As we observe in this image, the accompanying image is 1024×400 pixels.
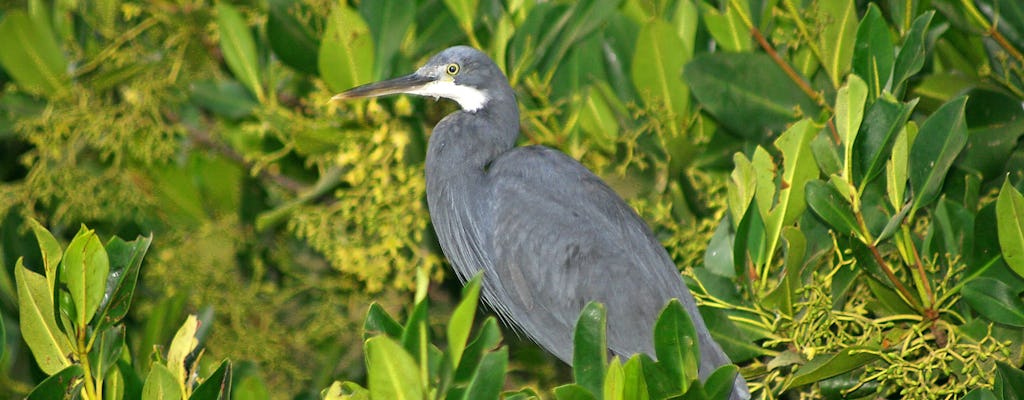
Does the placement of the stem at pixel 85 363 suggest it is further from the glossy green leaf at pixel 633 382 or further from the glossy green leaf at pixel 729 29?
the glossy green leaf at pixel 729 29

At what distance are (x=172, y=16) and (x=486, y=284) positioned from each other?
1.55 m

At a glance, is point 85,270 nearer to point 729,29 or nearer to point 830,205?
point 830,205

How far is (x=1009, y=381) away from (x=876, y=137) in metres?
0.61

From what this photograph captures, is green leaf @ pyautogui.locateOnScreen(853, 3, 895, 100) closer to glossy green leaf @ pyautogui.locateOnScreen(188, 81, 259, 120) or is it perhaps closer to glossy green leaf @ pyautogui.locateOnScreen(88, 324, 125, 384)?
glossy green leaf @ pyautogui.locateOnScreen(88, 324, 125, 384)

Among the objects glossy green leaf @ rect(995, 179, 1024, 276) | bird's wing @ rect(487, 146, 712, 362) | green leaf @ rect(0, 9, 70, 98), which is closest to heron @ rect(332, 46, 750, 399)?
bird's wing @ rect(487, 146, 712, 362)

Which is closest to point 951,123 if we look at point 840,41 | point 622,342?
point 840,41

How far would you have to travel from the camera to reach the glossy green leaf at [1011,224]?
101 inches

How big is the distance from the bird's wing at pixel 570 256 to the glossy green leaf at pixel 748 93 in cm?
40

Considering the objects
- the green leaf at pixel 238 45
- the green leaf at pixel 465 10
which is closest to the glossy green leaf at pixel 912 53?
the green leaf at pixel 465 10

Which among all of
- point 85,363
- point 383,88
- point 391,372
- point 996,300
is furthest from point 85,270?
point 996,300

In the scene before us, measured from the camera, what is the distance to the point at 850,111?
268 cm

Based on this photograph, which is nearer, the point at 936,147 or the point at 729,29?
the point at 936,147

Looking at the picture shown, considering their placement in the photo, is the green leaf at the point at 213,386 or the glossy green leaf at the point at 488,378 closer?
the glossy green leaf at the point at 488,378

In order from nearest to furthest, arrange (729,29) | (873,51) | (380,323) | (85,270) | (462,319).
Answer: (462,319), (380,323), (85,270), (873,51), (729,29)
